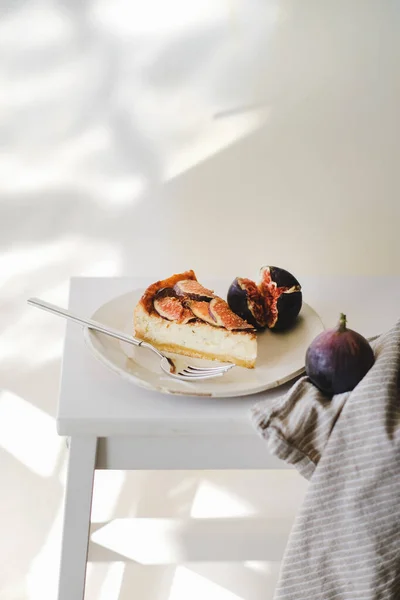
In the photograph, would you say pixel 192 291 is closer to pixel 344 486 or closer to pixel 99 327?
pixel 99 327

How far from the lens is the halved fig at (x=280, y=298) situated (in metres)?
0.87

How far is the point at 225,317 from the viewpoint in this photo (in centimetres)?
85

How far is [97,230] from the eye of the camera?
143cm

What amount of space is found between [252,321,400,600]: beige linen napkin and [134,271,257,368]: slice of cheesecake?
0.36 feet

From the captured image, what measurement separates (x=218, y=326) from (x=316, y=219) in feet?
2.07

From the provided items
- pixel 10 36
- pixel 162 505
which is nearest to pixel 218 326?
pixel 162 505

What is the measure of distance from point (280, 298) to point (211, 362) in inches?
4.1

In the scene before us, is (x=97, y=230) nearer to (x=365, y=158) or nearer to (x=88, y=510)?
(x=365, y=158)

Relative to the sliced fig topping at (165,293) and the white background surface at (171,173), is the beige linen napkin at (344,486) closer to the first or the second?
the sliced fig topping at (165,293)

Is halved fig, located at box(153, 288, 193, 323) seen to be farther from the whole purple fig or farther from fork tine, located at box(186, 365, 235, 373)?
the whole purple fig

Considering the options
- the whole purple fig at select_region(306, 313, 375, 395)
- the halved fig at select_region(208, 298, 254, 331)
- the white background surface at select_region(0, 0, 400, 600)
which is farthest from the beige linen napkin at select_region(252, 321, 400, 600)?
the white background surface at select_region(0, 0, 400, 600)

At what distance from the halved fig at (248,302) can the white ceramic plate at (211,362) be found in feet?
0.06

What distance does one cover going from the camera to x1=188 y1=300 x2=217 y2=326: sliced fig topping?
2.79 feet

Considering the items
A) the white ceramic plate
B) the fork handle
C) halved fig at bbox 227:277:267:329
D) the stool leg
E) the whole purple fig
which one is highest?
the whole purple fig
